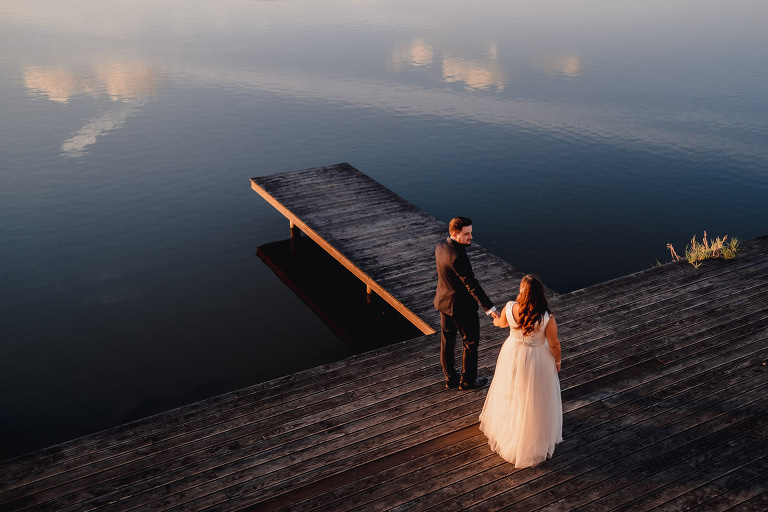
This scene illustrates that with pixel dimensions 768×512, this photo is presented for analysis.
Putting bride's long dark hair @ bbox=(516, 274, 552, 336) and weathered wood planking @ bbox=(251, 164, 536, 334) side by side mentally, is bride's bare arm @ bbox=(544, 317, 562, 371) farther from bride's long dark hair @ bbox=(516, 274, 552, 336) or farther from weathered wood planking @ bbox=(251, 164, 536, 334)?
weathered wood planking @ bbox=(251, 164, 536, 334)

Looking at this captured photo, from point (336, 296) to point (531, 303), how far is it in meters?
7.87

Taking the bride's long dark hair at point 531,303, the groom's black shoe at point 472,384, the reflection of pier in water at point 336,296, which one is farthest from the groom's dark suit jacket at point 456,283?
the reflection of pier in water at point 336,296

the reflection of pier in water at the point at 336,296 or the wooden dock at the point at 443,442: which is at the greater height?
the wooden dock at the point at 443,442

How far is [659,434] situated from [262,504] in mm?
4035

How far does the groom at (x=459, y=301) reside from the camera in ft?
21.8

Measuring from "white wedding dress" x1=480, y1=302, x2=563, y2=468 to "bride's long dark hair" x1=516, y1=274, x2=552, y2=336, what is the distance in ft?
0.31

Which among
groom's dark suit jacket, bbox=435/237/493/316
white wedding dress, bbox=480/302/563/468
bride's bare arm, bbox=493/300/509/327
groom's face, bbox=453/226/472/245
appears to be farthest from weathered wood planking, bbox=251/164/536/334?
bride's bare arm, bbox=493/300/509/327

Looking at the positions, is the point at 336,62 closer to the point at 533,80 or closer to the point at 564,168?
the point at 533,80

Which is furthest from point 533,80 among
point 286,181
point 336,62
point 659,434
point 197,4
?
point 197,4

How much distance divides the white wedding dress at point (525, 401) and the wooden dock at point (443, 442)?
20 cm

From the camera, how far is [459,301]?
6941 mm

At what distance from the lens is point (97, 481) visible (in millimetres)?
6387

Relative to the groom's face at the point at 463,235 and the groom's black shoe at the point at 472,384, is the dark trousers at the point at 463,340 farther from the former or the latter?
the groom's face at the point at 463,235

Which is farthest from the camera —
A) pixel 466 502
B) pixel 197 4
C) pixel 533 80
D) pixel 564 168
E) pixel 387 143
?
pixel 197 4
